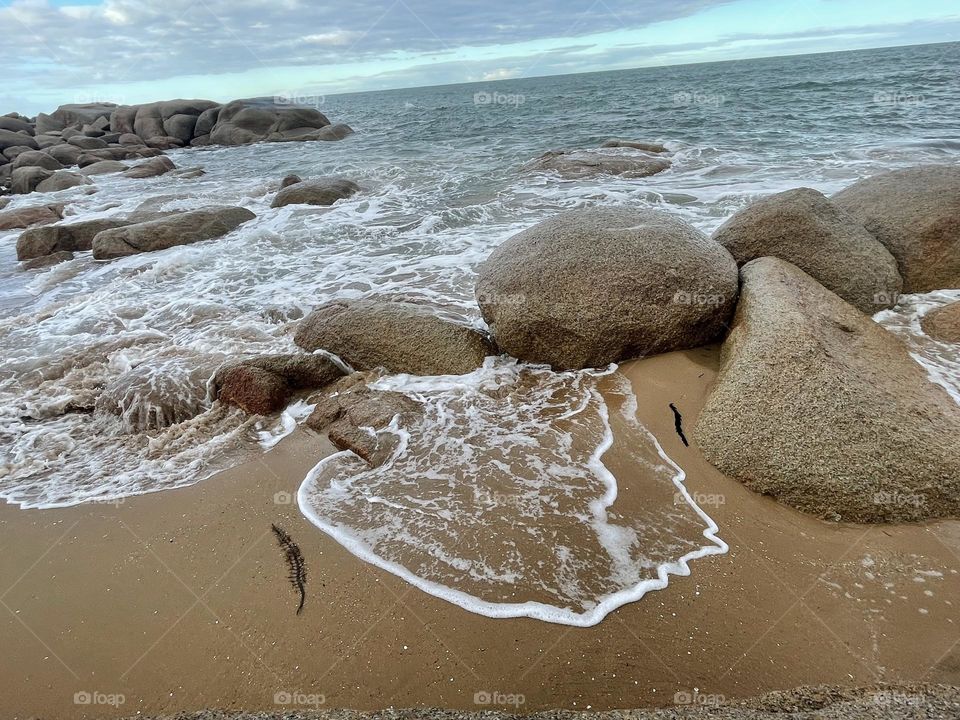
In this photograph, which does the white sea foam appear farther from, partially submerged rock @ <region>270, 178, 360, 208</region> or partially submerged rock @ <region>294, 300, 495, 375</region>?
partially submerged rock @ <region>270, 178, 360, 208</region>

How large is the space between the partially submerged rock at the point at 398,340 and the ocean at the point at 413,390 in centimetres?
20

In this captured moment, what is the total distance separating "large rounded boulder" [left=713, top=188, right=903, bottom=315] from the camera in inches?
191

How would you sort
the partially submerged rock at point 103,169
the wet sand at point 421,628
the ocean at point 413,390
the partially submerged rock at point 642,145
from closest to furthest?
1. the wet sand at point 421,628
2. the ocean at point 413,390
3. the partially submerged rock at point 642,145
4. the partially submerged rock at point 103,169

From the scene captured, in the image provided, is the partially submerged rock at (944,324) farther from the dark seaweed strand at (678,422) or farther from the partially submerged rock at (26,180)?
the partially submerged rock at (26,180)

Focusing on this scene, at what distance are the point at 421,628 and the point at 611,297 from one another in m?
2.93

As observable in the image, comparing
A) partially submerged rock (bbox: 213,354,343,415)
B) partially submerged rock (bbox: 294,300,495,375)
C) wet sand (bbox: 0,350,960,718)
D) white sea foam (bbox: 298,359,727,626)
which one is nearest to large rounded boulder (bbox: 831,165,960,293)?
white sea foam (bbox: 298,359,727,626)


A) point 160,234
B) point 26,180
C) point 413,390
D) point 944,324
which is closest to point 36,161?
point 26,180

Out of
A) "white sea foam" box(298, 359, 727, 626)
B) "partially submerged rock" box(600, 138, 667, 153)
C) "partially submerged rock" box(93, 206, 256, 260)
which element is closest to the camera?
"white sea foam" box(298, 359, 727, 626)

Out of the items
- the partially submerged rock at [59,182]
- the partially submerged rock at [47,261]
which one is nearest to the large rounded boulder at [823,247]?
the partially submerged rock at [47,261]

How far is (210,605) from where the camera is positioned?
257cm

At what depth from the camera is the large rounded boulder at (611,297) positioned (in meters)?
4.34

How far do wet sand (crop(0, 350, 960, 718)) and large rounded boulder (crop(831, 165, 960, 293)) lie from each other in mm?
3537

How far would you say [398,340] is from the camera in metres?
4.73

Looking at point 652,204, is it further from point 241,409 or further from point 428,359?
point 241,409
